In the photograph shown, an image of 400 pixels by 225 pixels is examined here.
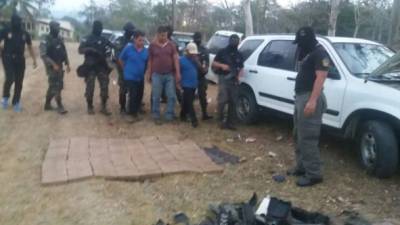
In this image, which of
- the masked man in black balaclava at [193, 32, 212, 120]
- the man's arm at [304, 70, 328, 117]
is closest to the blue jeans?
the masked man in black balaclava at [193, 32, 212, 120]

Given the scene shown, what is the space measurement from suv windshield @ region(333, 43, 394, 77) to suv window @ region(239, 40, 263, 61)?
2.07 metres

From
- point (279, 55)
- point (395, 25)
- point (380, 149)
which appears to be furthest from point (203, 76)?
point (380, 149)

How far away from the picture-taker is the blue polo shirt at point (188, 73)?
912 centimetres

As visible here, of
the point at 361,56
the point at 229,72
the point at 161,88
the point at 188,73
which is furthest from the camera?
the point at 161,88

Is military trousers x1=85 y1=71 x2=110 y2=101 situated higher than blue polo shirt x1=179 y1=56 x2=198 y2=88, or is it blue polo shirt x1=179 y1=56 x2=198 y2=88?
blue polo shirt x1=179 y1=56 x2=198 y2=88

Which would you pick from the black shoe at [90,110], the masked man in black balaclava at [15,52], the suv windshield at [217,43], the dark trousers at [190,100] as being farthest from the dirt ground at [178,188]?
the suv windshield at [217,43]

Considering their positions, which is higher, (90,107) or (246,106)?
(246,106)

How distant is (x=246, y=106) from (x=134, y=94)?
2153 mm

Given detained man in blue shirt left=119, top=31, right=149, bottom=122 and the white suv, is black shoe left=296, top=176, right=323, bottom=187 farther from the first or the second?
detained man in blue shirt left=119, top=31, right=149, bottom=122

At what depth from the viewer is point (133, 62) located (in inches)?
367

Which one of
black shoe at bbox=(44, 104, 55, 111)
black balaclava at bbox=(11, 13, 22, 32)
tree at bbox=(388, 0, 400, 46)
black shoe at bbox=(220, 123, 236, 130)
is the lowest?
black shoe at bbox=(44, 104, 55, 111)

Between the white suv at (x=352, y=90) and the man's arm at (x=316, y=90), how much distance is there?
895 millimetres

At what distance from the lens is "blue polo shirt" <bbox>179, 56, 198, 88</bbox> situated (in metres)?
9.12

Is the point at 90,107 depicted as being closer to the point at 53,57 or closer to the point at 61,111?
the point at 61,111
